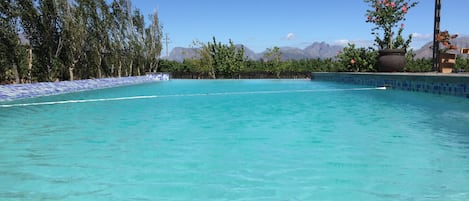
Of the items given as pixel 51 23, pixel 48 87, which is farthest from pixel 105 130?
pixel 51 23

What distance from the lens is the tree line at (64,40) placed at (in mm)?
12914

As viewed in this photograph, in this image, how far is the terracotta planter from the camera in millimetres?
14521

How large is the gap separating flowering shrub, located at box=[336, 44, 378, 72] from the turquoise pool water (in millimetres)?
13750

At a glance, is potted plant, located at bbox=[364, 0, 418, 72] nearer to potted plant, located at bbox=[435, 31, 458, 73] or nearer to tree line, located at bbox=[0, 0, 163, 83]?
potted plant, located at bbox=[435, 31, 458, 73]

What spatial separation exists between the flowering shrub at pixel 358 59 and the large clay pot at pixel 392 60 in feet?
8.92

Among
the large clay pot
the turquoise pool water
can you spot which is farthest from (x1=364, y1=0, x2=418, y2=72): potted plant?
the turquoise pool water

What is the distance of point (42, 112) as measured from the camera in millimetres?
7750

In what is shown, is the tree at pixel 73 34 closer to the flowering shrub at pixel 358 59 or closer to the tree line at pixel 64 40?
the tree line at pixel 64 40

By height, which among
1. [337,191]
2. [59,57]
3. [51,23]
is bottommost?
[337,191]

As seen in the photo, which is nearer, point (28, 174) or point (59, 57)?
point (28, 174)

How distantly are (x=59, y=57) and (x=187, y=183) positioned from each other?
15554 millimetres

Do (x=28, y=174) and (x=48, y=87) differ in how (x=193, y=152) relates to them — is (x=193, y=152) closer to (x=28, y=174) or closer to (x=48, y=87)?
(x=28, y=174)

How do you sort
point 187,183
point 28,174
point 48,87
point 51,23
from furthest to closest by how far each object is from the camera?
1. point 51,23
2. point 48,87
3. point 28,174
4. point 187,183

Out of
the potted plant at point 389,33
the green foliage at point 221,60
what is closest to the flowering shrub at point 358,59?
the potted plant at point 389,33
